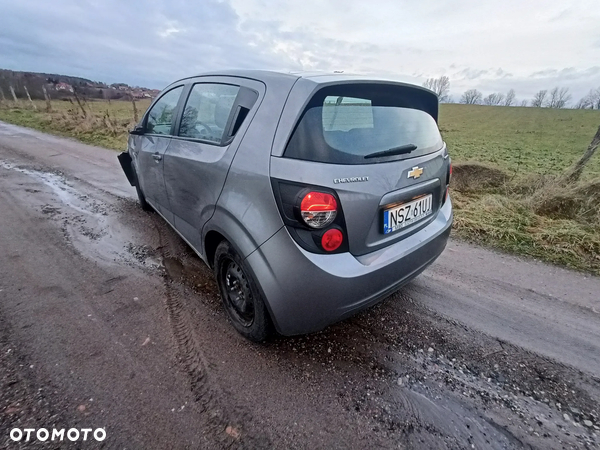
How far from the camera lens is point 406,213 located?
198cm

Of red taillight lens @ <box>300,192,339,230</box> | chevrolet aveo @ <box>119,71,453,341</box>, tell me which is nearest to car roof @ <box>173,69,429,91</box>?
chevrolet aveo @ <box>119,71,453,341</box>

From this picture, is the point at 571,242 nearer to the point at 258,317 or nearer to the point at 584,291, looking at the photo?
the point at 584,291

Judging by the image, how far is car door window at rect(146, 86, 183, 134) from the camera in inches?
115

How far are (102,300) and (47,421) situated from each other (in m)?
1.09

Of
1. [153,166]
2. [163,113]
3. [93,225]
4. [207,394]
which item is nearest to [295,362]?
[207,394]

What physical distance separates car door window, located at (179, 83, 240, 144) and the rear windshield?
0.73 metres

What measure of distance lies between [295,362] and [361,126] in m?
1.57

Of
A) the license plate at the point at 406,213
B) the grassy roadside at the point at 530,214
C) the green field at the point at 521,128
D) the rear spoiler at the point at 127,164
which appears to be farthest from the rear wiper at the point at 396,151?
the green field at the point at 521,128

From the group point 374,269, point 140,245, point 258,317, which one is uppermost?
point 374,269

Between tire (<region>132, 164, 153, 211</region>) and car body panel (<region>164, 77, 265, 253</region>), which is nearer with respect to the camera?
car body panel (<region>164, 77, 265, 253</region>)

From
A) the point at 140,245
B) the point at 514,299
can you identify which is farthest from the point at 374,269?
the point at 140,245

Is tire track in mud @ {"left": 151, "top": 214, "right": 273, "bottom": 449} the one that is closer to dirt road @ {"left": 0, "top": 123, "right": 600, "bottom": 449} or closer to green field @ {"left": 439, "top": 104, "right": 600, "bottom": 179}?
dirt road @ {"left": 0, "top": 123, "right": 600, "bottom": 449}

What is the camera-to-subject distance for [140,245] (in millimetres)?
3484

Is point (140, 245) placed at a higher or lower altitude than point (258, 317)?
lower
